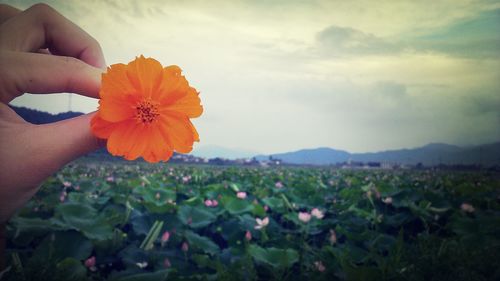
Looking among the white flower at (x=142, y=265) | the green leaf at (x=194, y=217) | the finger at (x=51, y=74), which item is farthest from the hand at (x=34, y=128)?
the green leaf at (x=194, y=217)

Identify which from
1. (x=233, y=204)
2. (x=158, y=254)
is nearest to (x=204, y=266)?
(x=158, y=254)

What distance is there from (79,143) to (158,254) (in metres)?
1.24

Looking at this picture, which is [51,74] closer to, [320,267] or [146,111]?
[146,111]

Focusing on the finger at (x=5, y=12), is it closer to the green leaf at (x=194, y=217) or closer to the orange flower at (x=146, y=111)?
the orange flower at (x=146, y=111)

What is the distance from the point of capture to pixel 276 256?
1483mm

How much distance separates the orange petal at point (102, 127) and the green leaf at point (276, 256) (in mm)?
1296

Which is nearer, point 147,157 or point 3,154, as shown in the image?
point 147,157

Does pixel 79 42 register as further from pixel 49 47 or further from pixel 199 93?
pixel 199 93

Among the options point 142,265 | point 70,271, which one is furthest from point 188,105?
point 142,265

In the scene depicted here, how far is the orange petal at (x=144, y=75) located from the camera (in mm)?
A: 241

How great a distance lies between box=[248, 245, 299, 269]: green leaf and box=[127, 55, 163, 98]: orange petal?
130 centimetres

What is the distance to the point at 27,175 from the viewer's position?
329 millimetres

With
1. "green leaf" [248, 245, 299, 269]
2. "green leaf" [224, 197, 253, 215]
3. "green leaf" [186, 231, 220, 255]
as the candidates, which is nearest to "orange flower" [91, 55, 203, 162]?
"green leaf" [248, 245, 299, 269]

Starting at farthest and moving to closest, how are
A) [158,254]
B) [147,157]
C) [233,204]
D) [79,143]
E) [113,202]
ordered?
[113,202] < [233,204] < [158,254] < [79,143] < [147,157]
